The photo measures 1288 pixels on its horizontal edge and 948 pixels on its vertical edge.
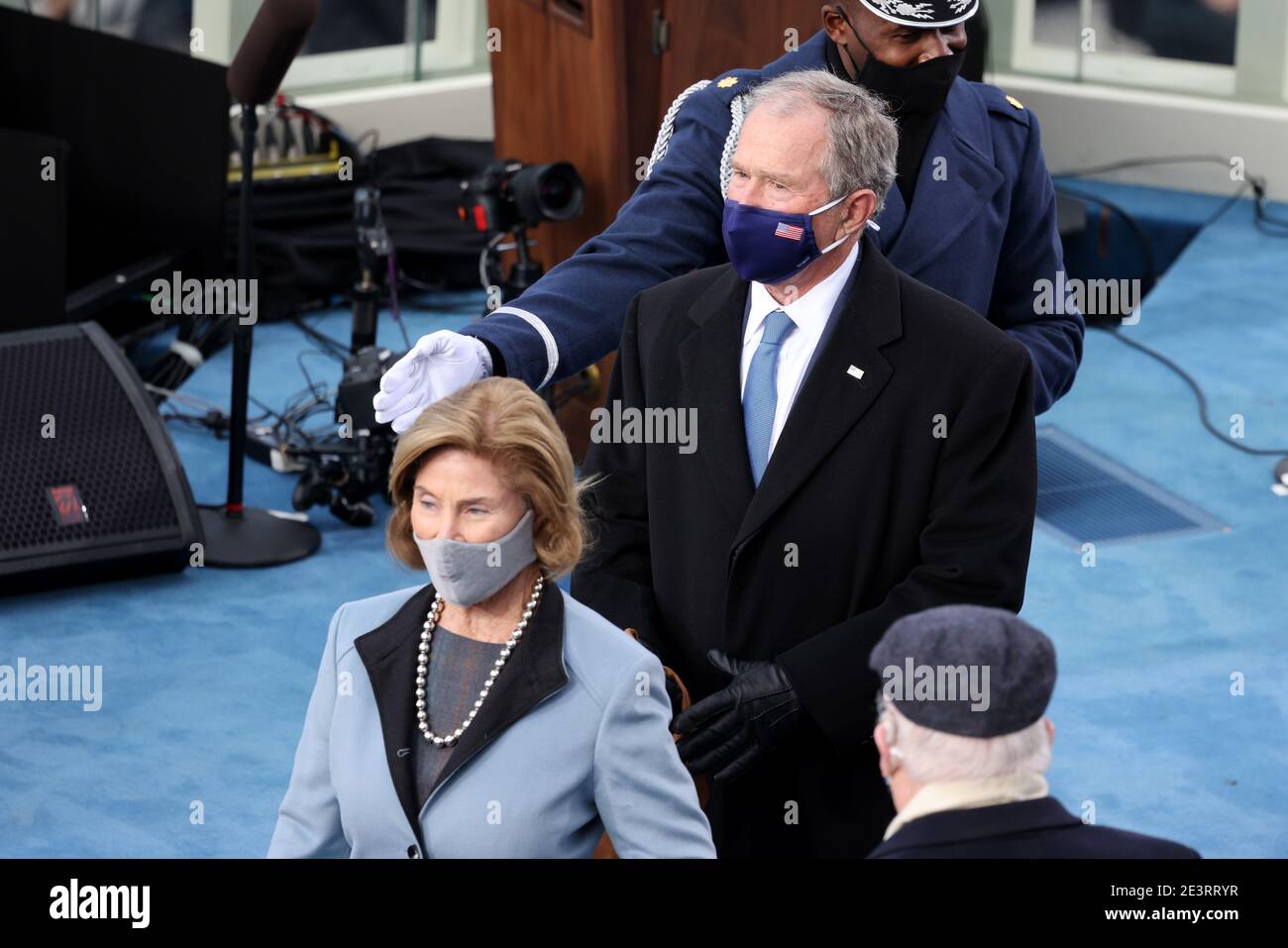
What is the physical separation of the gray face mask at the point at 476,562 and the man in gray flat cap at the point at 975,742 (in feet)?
1.91

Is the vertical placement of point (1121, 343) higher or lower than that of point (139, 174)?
lower

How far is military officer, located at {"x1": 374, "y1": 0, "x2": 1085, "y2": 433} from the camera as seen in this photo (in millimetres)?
2992

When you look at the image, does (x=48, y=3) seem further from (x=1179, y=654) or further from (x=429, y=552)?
(x=429, y=552)

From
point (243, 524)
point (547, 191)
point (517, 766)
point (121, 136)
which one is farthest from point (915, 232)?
point (121, 136)

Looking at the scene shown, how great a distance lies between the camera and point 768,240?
2.57 metres

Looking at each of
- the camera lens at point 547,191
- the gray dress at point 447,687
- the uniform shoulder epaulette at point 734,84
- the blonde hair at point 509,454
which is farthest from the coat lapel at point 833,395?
the camera lens at point 547,191

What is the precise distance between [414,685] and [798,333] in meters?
0.72

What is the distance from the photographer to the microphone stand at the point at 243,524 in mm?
5387

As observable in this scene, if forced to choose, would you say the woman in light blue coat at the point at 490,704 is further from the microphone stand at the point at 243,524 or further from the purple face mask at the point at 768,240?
the microphone stand at the point at 243,524

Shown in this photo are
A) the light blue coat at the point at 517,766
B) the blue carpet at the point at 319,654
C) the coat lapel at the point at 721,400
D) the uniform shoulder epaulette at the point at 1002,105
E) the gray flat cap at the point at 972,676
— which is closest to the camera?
the gray flat cap at the point at 972,676

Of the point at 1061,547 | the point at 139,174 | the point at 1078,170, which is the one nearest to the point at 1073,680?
the point at 1061,547

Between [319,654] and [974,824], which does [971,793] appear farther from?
[319,654]

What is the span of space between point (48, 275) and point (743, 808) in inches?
152

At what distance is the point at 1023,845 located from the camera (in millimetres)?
1961
